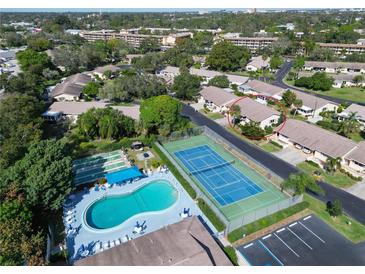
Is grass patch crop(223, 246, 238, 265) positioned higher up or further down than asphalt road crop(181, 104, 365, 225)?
further down

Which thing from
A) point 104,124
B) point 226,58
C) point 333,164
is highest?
point 226,58

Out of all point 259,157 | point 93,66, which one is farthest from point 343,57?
point 93,66

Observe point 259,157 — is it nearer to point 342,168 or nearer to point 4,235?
point 342,168

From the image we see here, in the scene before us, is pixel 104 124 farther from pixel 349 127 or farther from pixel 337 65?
pixel 337 65

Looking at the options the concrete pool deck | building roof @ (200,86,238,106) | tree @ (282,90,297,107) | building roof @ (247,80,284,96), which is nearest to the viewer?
the concrete pool deck

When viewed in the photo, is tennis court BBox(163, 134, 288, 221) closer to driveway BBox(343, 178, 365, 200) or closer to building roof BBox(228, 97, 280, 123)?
driveway BBox(343, 178, 365, 200)

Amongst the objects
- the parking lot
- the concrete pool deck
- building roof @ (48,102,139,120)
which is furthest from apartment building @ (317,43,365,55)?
the concrete pool deck

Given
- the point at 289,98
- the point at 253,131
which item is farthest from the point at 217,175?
the point at 289,98

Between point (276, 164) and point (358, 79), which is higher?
point (358, 79)
